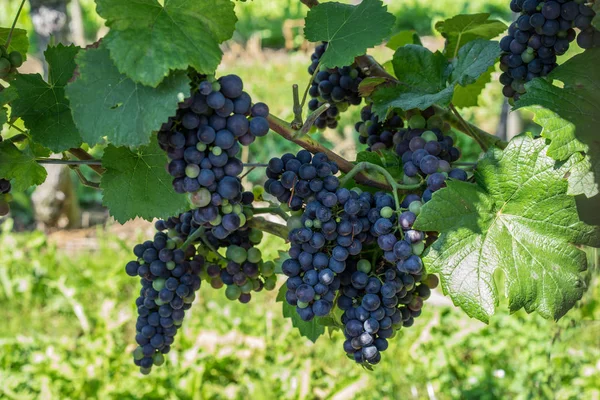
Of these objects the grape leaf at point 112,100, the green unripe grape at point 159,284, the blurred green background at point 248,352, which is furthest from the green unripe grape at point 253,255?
the blurred green background at point 248,352

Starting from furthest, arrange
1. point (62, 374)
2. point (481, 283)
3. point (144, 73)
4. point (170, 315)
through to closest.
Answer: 1. point (62, 374)
2. point (170, 315)
3. point (481, 283)
4. point (144, 73)

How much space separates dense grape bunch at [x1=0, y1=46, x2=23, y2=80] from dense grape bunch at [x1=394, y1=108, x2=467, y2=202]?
0.56m

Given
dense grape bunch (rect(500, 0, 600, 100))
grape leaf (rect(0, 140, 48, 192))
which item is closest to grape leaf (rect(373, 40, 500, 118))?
dense grape bunch (rect(500, 0, 600, 100))

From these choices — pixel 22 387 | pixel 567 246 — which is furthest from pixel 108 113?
pixel 22 387

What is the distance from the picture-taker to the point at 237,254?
0.94 meters

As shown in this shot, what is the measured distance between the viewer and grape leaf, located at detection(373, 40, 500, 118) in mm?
875

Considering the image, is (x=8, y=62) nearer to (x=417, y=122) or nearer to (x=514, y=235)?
(x=417, y=122)

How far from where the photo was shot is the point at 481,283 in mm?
723

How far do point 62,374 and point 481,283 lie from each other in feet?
6.74

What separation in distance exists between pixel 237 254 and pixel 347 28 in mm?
370

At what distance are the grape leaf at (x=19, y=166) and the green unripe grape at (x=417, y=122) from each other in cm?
55

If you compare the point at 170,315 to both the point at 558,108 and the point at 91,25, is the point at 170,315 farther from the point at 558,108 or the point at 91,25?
the point at 91,25

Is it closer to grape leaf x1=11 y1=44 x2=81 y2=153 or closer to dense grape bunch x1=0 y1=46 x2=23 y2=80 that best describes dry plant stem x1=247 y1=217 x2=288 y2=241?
grape leaf x1=11 y1=44 x2=81 y2=153

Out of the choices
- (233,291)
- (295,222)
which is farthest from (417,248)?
(233,291)
